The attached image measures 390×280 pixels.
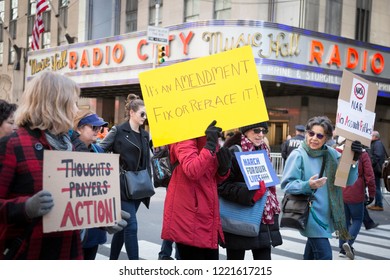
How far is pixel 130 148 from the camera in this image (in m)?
5.92

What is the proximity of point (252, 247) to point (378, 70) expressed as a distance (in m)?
18.3

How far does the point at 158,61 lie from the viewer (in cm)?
1719

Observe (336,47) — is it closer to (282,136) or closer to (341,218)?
(282,136)

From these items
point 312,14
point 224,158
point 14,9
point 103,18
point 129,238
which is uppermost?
point 312,14

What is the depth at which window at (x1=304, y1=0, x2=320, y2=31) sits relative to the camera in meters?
20.1

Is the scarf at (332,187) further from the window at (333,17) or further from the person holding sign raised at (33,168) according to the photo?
the window at (333,17)

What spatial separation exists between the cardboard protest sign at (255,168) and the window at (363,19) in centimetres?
1595

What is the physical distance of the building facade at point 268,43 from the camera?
62.3 feet

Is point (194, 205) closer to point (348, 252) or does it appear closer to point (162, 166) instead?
point (162, 166)

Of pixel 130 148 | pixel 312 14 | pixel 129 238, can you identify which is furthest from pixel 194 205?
pixel 312 14

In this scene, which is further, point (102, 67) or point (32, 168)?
point (102, 67)

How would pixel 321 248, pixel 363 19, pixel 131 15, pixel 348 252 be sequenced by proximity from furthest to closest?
pixel 363 19
pixel 131 15
pixel 348 252
pixel 321 248

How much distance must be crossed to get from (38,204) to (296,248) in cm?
550
